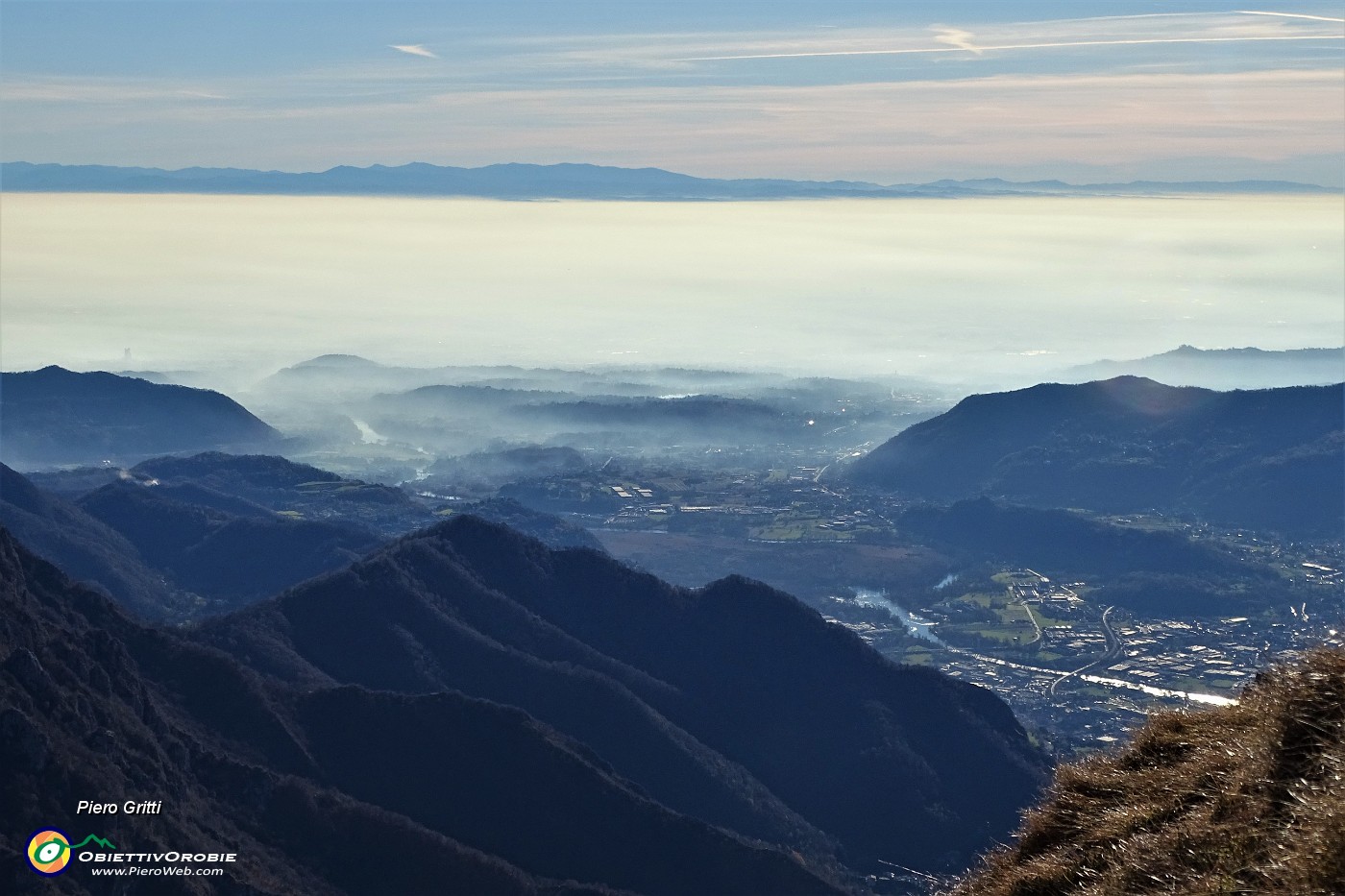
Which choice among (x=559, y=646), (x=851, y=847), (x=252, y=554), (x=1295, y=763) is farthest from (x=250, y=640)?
(x=1295, y=763)

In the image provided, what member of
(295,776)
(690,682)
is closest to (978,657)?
(690,682)

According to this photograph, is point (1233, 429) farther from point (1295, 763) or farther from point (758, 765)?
point (1295, 763)

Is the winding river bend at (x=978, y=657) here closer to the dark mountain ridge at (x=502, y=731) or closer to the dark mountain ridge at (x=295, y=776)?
the dark mountain ridge at (x=502, y=731)

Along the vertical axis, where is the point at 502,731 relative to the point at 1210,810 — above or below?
below

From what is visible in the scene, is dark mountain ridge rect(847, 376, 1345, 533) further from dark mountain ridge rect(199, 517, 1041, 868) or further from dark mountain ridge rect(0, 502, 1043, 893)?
dark mountain ridge rect(0, 502, 1043, 893)

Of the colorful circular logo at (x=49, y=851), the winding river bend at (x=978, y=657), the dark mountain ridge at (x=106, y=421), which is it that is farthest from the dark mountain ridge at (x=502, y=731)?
the dark mountain ridge at (x=106, y=421)

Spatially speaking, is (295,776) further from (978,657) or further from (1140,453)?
(1140,453)

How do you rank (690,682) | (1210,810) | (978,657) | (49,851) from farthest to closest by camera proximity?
(978,657) < (690,682) < (49,851) < (1210,810)
